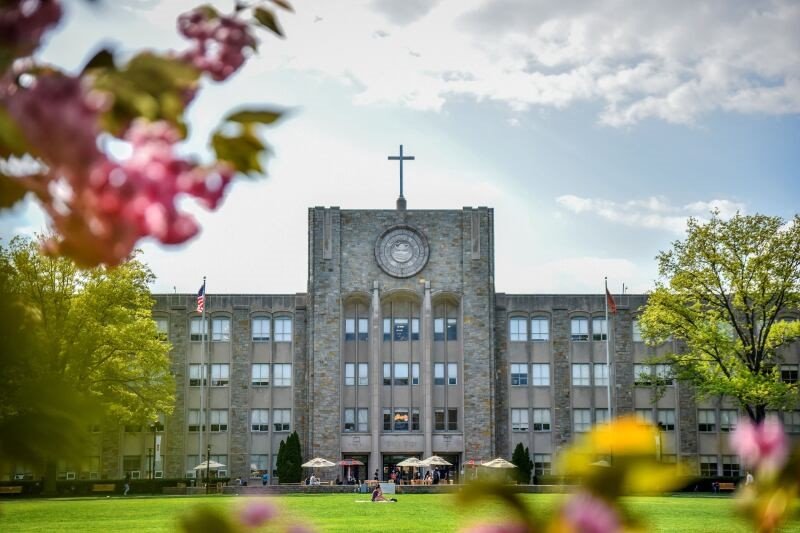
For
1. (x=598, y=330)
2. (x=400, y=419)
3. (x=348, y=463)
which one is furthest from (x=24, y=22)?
(x=598, y=330)

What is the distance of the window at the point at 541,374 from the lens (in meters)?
58.5

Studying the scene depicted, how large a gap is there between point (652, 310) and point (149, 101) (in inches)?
1789

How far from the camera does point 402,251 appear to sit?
58469mm

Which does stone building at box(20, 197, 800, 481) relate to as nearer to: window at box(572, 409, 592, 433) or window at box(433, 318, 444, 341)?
window at box(572, 409, 592, 433)

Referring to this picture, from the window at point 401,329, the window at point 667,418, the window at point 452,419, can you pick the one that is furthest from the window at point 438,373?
the window at point 667,418

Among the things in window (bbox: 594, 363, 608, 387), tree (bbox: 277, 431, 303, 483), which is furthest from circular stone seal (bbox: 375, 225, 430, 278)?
window (bbox: 594, 363, 608, 387)

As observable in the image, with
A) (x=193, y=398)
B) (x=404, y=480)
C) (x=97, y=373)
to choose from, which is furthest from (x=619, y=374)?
(x=97, y=373)

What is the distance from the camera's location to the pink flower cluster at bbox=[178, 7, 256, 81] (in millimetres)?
1440

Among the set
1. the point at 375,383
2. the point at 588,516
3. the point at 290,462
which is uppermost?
the point at 375,383

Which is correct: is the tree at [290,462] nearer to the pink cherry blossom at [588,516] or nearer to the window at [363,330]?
the window at [363,330]

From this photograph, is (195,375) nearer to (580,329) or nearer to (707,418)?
(580,329)

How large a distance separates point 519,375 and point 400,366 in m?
7.12

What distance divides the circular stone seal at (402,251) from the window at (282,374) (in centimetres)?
812

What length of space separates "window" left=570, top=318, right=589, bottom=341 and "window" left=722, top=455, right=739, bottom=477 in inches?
405
